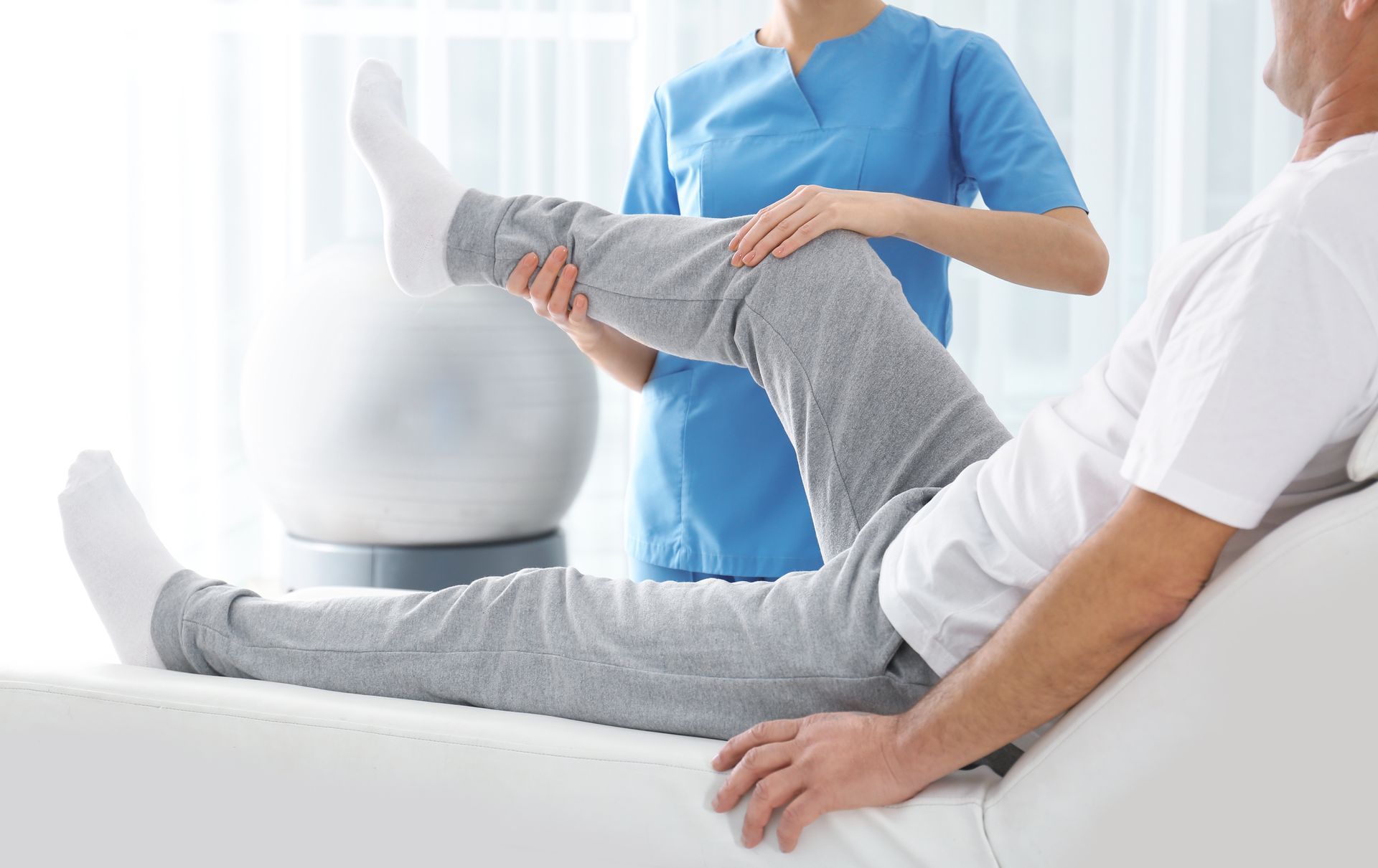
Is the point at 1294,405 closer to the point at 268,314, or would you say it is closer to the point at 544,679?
the point at 544,679

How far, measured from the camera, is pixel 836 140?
1.40 m

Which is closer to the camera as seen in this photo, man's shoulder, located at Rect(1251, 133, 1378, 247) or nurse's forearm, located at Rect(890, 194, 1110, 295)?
man's shoulder, located at Rect(1251, 133, 1378, 247)

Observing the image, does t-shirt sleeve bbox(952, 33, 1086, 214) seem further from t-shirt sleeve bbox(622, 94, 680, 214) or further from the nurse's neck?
t-shirt sleeve bbox(622, 94, 680, 214)

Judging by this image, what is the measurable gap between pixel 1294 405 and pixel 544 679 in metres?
0.60

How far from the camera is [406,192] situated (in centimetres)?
125

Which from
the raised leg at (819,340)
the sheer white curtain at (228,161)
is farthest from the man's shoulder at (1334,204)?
the sheer white curtain at (228,161)

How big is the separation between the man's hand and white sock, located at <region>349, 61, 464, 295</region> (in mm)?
662

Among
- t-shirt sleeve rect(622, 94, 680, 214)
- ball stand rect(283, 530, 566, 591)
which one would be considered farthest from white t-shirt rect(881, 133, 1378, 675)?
ball stand rect(283, 530, 566, 591)

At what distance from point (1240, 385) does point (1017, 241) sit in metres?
0.61

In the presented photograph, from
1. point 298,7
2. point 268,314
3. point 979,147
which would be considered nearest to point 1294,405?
point 979,147

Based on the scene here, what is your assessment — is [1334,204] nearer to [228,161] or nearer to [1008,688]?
[1008,688]

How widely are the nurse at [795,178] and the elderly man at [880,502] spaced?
0.28 m

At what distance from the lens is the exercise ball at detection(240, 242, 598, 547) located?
5.20ft

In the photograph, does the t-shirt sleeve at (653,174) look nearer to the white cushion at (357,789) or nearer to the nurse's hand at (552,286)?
the nurse's hand at (552,286)
